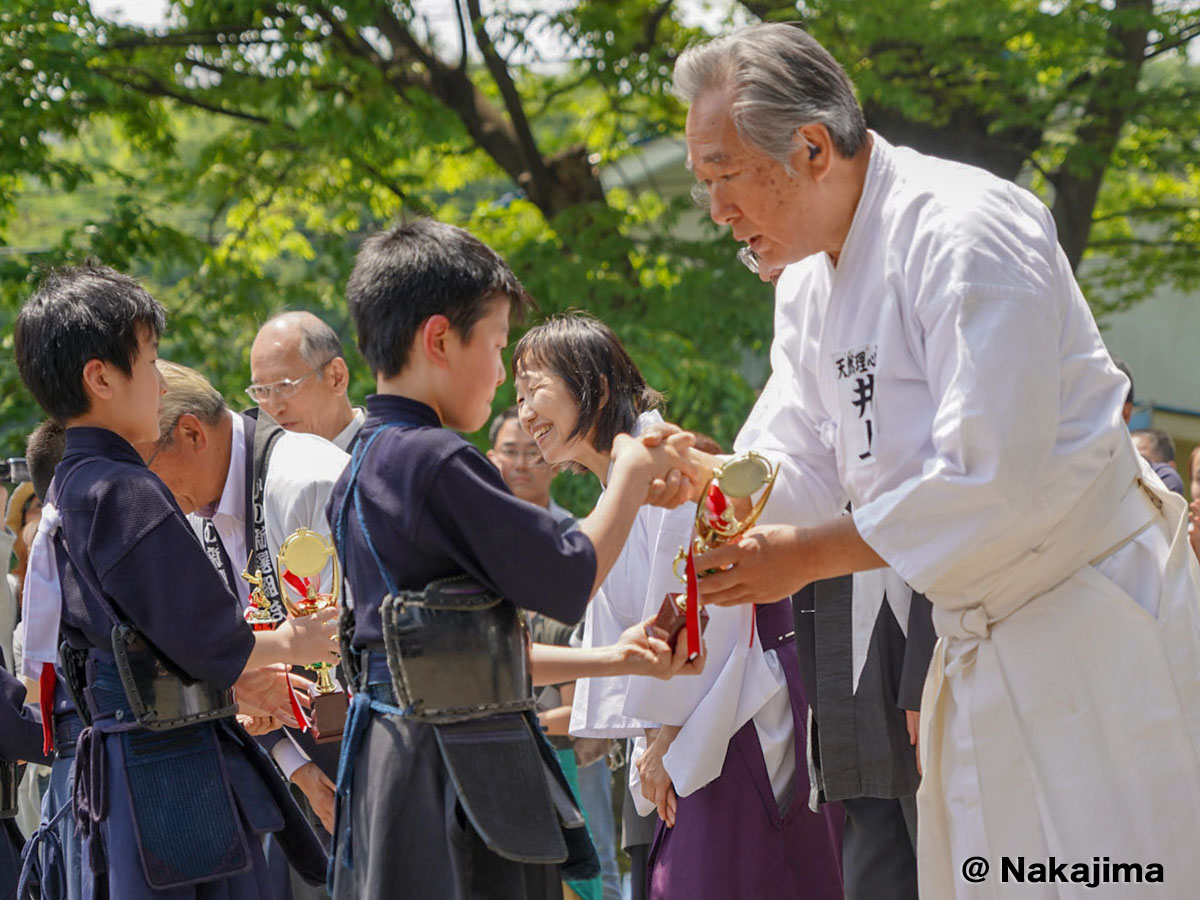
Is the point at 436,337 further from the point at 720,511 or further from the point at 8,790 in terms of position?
the point at 8,790

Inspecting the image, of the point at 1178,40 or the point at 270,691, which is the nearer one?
the point at 270,691

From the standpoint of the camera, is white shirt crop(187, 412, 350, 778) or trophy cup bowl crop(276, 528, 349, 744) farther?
white shirt crop(187, 412, 350, 778)

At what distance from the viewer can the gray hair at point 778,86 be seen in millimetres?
2619

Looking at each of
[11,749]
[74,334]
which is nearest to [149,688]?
[74,334]

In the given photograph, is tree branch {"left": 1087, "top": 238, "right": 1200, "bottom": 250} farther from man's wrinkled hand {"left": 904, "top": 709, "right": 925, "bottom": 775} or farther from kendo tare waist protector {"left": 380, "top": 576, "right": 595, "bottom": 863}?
kendo tare waist protector {"left": 380, "top": 576, "right": 595, "bottom": 863}

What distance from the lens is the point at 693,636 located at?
2.67 m

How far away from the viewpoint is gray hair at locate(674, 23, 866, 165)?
262 centimetres

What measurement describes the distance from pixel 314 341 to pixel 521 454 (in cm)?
196

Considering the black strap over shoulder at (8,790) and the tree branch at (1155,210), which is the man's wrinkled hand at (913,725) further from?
the tree branch at (1155,210)

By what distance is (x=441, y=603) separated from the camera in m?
2.31

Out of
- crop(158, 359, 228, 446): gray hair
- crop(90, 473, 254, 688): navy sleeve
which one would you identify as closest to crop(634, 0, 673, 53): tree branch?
crop(158, 359, 228, 446): gray hair

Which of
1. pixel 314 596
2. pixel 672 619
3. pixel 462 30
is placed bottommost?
pixel 672 619

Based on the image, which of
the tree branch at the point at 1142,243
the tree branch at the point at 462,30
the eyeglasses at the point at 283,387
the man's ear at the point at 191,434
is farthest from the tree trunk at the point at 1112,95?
the man's ear at the point at 191,434

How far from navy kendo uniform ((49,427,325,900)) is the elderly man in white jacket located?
1.08 m
